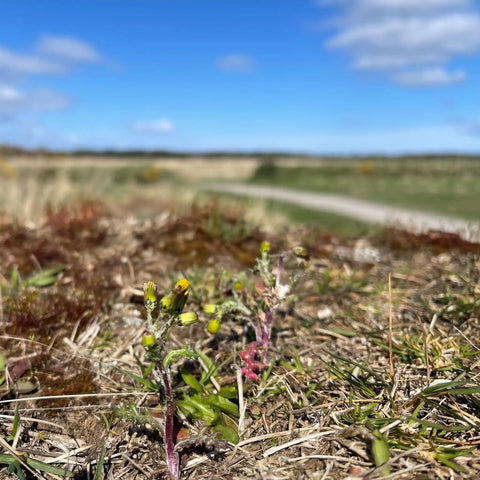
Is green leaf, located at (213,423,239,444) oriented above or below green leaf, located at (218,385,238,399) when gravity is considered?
below

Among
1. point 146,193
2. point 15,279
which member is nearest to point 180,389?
point 15,279

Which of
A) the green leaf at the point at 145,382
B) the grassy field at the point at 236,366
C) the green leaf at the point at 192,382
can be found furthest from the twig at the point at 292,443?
the green leaf at the point at 145,382

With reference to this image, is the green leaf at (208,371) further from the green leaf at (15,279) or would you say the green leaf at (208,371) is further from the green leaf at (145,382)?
the green leaf at (15,279)

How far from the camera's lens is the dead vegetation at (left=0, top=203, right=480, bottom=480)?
1.71 metres

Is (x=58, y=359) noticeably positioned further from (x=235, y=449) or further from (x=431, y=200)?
(x=431, y=200)

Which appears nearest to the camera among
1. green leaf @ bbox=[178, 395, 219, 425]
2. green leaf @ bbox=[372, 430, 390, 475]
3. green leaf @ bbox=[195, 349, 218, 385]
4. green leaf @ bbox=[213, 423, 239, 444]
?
green leaf @ bbox=[372, 430, 390, 475]

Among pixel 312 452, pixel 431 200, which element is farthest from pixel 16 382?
pixel 431 200

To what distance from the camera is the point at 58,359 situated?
97.6 inches

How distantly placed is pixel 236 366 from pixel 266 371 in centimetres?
15

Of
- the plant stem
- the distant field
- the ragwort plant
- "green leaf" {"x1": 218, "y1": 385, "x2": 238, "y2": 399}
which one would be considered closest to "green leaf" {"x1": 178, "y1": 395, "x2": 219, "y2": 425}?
the ragwort plant

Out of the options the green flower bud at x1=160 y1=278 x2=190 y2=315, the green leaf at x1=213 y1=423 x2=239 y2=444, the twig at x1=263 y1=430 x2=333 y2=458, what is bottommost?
the green leaf at x1=213 y1=423 x2=239 y2=444

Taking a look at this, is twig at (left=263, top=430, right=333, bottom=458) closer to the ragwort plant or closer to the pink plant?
the ragwort plant

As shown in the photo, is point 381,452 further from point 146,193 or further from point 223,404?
point 146,193

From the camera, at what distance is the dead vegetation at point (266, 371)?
171cm
